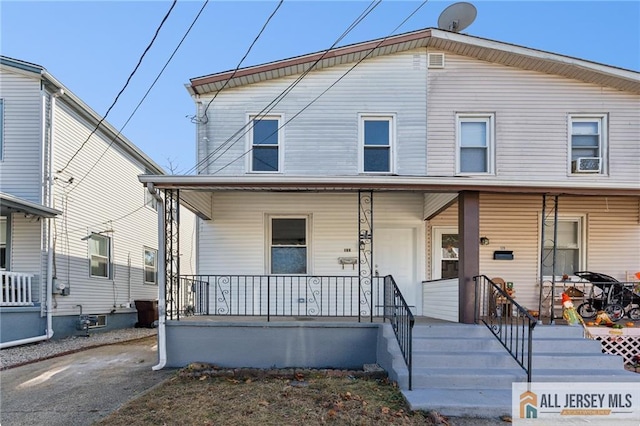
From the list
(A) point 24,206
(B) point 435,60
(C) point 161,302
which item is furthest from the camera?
(B) point 435,60

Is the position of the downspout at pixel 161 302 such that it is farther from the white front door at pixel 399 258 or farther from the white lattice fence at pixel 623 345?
the white lattice fence at pixel 623 345

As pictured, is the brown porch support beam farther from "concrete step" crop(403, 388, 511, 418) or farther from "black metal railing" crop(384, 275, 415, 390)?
"concrete step" crop(403, 388, 511, 418)

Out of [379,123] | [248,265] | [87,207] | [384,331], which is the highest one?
[379,123]

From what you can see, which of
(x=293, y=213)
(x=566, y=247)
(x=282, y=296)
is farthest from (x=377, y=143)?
(x=566, y=247)

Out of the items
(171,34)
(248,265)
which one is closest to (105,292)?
(248,265)

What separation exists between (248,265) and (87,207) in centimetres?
576

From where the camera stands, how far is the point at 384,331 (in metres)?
6.07

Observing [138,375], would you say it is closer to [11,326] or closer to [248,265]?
[248,265]

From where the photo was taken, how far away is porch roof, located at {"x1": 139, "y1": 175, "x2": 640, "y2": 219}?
20.5ft

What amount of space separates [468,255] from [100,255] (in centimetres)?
1016

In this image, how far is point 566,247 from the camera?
27.5 ft

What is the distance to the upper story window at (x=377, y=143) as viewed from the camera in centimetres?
843

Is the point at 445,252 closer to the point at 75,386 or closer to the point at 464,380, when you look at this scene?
the point at 464,380

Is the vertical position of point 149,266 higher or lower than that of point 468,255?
lower
